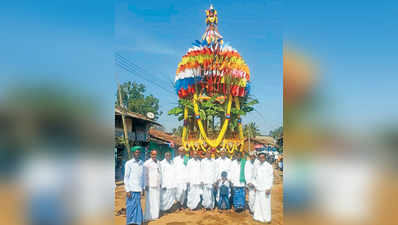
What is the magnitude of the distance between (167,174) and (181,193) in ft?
2.35

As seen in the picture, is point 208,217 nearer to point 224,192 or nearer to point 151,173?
point 224,192

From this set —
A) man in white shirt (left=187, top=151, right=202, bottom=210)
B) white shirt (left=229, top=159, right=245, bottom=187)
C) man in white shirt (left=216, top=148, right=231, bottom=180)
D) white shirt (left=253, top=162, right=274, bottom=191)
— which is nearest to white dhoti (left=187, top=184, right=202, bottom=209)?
man in white shirt (left=187, top=151, right=202, bottom=210)

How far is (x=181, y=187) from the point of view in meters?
5.36

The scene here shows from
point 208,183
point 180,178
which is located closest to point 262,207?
point 208,183

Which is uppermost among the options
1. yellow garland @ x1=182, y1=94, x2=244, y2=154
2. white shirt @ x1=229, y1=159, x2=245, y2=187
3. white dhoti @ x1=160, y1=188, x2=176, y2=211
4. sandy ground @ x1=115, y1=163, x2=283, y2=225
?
yellow garland @ x1=182, y1=94, x2=244, y2=154

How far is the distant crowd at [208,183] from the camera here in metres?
4.43

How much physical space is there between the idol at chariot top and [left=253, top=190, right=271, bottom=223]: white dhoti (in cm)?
164

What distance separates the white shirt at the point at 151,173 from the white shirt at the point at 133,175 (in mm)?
555

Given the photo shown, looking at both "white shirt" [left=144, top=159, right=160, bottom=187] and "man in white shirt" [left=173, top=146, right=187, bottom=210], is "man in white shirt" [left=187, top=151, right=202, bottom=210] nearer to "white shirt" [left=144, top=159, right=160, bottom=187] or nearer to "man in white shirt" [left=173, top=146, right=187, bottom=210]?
"man in white shirt" [left=173, top=146, right=187, bottom=210]

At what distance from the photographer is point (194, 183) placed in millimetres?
5375

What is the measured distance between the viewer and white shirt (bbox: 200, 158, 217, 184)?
5.38m

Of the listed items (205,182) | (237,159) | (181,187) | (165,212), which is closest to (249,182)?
(237,159)

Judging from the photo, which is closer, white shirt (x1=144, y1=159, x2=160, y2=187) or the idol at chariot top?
white shirt (x1=144, y1=159, x2=160, y2=187)

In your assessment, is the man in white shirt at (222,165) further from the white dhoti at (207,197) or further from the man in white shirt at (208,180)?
the white dhoti at (207,197)
